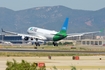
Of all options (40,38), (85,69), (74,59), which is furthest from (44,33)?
(85,69)

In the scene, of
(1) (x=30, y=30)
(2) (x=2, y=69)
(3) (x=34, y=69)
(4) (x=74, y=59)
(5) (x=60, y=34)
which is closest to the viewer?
(3) (x=34, y=69)

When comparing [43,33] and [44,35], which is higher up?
[43,33]

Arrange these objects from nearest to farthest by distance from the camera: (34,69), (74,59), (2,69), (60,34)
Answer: (34,69), (2,69), (74,59), (60,34)

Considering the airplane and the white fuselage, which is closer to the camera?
the airplane

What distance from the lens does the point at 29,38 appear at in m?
146

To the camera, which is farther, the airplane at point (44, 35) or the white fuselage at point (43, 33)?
the white fuselage at point (43, 33)

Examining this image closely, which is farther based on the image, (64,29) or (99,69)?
(64,29)

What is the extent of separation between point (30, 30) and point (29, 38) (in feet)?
23.0

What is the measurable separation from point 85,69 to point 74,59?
1947 cm

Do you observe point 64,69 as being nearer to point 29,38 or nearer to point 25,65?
point 25,65

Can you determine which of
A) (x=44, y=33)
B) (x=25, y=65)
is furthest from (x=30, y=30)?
(x=25, y=65)

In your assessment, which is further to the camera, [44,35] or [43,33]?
[43,33]

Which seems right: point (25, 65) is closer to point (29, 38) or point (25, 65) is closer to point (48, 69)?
point (48, 69)

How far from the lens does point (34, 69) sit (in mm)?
37438
